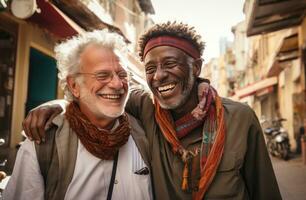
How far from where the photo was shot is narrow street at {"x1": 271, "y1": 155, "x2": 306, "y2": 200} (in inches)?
221

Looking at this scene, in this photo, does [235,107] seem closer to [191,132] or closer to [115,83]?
[191,132]

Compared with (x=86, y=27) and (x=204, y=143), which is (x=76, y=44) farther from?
(x=86, y=27)

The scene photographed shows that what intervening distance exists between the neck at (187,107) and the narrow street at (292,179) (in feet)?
12.3

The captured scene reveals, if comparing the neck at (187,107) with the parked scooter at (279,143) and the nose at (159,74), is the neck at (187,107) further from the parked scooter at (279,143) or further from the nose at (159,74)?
the parked scooter at (279,143)

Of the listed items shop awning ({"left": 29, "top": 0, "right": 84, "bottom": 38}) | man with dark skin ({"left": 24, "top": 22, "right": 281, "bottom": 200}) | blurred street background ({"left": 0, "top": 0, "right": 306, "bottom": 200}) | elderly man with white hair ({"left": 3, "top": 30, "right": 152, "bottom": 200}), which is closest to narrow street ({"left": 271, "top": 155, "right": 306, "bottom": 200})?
blurred street background ({"left": 0, "top": 0, "right": 306, "bottom": 200})

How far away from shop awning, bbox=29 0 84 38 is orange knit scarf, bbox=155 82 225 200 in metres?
3.57

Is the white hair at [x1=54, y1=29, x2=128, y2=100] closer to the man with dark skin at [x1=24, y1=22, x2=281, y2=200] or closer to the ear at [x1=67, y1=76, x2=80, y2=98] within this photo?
the ear at [x1=67, y1=76, x2=80, y2=98]

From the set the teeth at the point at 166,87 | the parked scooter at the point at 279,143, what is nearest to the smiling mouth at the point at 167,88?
the teeth at the point at 166,87

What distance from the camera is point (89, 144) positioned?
206 cm

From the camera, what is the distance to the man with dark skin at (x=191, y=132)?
2.17 meters

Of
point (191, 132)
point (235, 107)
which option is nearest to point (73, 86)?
point (191, 132)

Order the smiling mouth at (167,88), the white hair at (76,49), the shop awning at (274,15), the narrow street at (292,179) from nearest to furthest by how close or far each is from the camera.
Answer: the white hair at (76,49)
the smiling mouth at (167,88)
the narrow street at (292,179)
the shop awning at (274,15)

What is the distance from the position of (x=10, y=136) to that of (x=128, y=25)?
12033 millimetres

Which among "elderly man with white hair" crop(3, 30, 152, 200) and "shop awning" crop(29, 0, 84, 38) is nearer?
"elderly man with white hair" crop(3, 30, 152, 200)
